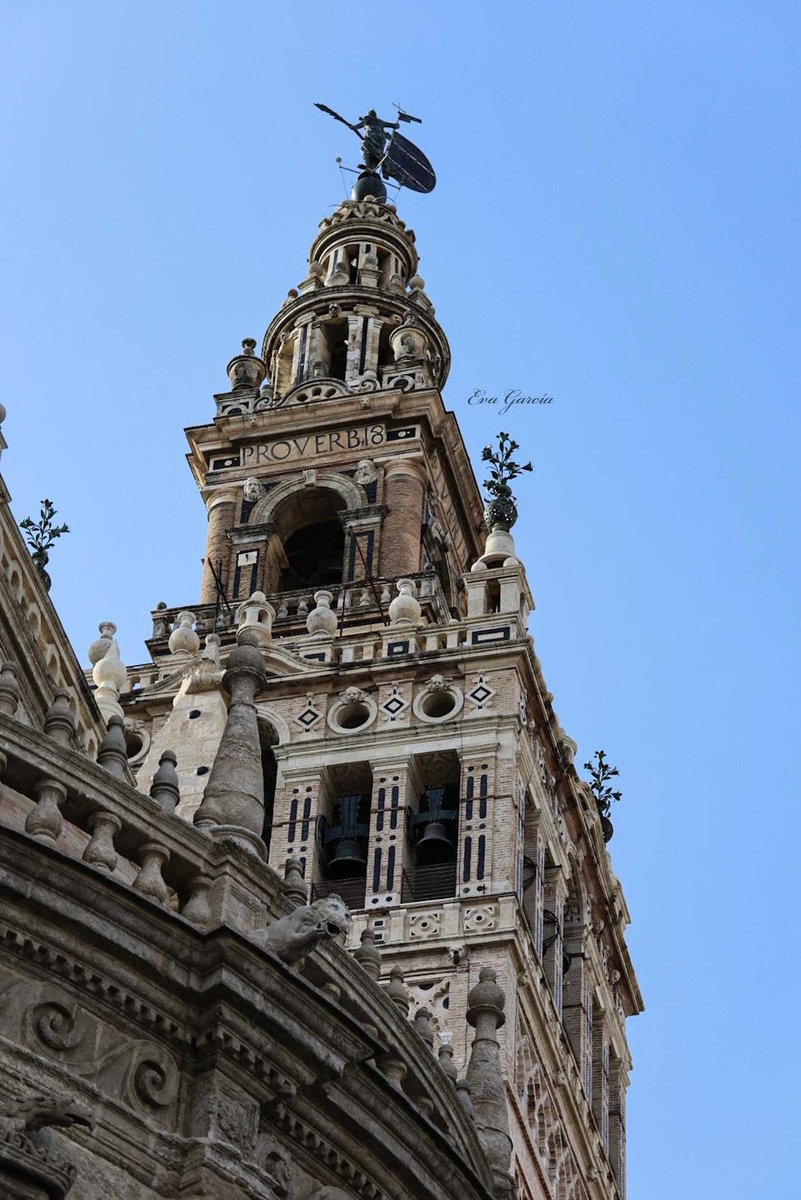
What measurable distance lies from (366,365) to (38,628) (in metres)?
26.7

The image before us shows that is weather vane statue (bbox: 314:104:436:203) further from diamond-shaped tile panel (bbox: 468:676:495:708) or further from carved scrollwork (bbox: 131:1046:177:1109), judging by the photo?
carved scrollwork (bbox: 131:1046:177:1109)

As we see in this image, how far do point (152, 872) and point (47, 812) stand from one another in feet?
2.93

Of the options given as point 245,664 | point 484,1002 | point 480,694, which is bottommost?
point 484,1002

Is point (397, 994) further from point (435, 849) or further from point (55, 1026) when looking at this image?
point (435, 849)

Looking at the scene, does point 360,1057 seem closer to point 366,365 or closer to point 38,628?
point 38,628

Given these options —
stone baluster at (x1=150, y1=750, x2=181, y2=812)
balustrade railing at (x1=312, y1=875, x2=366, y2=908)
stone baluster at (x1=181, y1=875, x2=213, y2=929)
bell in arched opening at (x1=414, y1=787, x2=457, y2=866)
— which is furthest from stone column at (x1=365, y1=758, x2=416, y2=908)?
stone baluster at (x1=181, y1=875, x2=213, y2=929)

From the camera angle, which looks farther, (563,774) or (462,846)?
(563,774)

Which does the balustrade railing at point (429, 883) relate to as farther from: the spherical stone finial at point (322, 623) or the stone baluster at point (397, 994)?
the stone baluster at point (397, 994)

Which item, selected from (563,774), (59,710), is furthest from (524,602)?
(59,710)

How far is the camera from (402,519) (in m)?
49.2

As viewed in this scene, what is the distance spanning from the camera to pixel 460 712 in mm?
42188

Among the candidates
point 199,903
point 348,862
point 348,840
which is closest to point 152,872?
point 199,903

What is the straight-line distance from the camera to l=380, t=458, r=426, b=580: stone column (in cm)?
4819

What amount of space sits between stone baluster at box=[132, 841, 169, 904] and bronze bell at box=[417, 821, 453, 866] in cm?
2075
